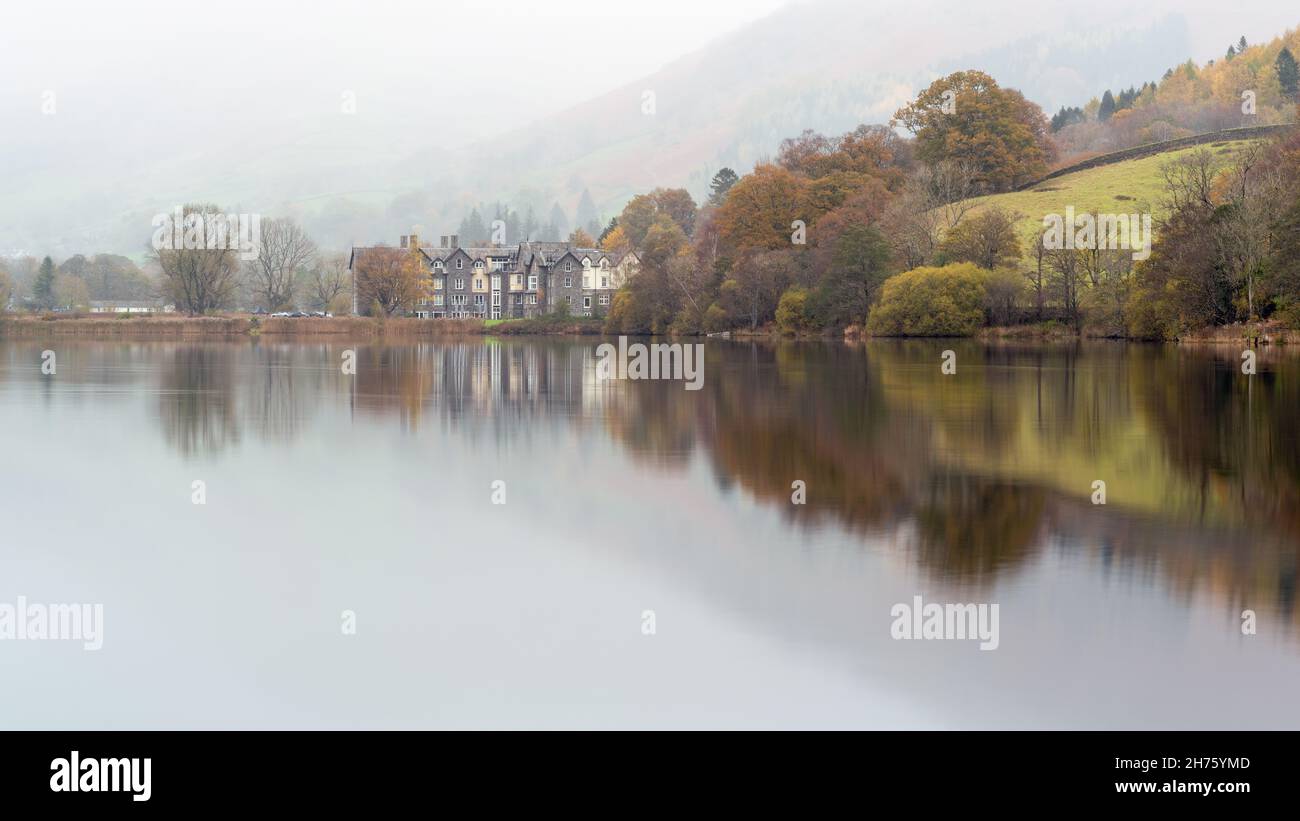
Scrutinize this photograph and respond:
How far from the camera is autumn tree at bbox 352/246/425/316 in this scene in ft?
395

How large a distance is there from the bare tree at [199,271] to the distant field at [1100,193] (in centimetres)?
6594

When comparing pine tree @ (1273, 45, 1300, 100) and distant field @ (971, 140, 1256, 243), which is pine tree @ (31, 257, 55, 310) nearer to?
distant field @ (971, 140, 1256, 243)

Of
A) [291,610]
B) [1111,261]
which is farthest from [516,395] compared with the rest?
[1111,261]

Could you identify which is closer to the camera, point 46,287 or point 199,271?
point 199,271

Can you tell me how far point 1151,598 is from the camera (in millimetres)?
10414

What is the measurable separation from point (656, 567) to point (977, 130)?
365ft

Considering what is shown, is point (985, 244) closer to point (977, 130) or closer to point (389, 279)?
point (977, 130)

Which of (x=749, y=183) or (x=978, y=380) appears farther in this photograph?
(x=749, y=183)

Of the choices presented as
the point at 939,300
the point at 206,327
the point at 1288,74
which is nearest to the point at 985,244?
the point at 939,300

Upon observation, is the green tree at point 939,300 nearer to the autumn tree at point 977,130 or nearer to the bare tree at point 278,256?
the autumn tree at point 977,130

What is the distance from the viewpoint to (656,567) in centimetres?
1212
